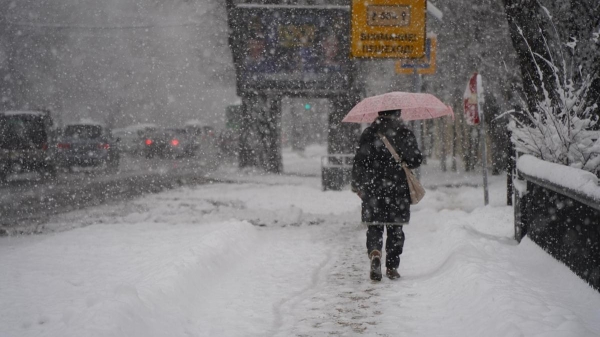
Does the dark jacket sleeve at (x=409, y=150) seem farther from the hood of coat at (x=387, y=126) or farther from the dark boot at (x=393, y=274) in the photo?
the dark boot at (x=393, y=274)

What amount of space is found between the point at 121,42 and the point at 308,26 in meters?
34.0

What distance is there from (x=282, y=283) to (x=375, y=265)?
989 millimetres

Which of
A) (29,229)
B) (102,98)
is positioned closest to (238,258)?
(29,229)

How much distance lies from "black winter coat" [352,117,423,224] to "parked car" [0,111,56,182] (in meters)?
14.7

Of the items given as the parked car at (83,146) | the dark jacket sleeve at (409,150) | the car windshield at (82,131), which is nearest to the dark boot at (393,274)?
the dark jacket sleeve at (409,150)

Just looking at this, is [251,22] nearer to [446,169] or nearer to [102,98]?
[446,169]

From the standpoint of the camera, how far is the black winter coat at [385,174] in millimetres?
6352

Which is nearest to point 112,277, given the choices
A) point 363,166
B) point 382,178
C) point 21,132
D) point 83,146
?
point 363,166

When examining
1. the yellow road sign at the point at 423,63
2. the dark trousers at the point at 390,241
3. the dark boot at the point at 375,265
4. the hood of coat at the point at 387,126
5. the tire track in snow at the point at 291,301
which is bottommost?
the tire track in snow at the point at 291,301

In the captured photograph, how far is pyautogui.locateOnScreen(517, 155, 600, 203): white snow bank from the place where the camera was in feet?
17.0

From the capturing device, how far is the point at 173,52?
52094mm

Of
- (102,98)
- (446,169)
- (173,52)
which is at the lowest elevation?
(446,169)

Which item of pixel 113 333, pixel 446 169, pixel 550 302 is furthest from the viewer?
pixel 446 169

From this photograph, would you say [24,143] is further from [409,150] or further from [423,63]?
[409,150]
